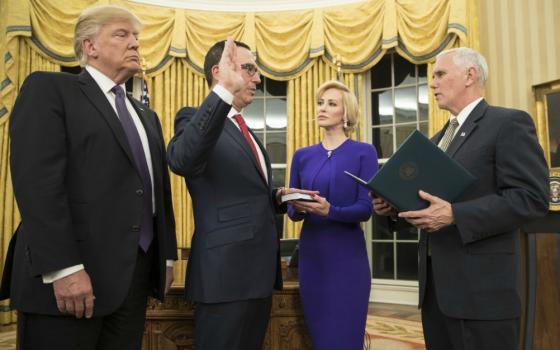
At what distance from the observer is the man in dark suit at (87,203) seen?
4.48 ft

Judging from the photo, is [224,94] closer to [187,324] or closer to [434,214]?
[434,214]

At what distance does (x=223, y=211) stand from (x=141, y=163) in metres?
0.33

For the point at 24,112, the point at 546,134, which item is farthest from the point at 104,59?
the point at 546,134

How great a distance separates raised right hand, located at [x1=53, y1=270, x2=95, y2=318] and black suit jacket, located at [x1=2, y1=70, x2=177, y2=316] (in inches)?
1.7

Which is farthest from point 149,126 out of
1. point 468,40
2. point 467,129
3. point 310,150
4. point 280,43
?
point 280,43

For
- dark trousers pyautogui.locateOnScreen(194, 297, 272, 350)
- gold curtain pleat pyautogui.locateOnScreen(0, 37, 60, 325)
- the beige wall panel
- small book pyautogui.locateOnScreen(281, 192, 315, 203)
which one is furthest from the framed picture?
gold curtain pleat pyautogui.locateOnScreen(0, 37, 60, 325)

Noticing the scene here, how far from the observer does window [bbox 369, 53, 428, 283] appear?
6.28 metres

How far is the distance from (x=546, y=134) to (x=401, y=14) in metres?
2.27

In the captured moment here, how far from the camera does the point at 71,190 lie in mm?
1472

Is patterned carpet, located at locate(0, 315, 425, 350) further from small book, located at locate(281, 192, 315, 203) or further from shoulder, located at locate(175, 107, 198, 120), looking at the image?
shoulder, located at locate(175, 107, 198, 120)

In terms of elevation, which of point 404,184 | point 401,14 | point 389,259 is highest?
point 401,14

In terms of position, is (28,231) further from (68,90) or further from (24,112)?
(68,90)

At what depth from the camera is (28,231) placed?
1.36m

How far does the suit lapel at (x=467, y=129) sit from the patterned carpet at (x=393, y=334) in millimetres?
2450
